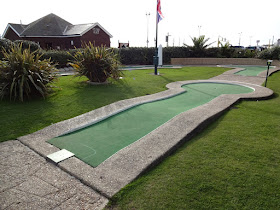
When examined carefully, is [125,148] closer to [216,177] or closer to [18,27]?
[216,177]

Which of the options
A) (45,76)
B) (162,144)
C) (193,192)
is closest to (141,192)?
(193,192)

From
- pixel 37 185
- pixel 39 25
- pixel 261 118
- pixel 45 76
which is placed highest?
pixel 39 25

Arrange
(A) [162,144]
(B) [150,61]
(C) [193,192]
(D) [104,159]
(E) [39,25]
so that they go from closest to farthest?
(C) [193,192] → (D) [104,159] → (A) [162,144] → (B) [150,61] → (E) [39,25]

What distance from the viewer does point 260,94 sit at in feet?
23.0

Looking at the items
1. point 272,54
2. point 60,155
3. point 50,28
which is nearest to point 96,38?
point 50,28

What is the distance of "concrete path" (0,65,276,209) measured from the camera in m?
2.38

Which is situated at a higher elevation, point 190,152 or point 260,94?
point 260,94

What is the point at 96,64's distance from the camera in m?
8.93

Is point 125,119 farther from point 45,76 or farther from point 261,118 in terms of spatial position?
point 45,76

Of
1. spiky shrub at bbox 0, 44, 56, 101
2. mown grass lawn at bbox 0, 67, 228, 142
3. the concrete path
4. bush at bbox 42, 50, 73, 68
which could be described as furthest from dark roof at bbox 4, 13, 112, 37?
the concrete path

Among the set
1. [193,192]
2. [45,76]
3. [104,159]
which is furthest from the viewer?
[45,76]

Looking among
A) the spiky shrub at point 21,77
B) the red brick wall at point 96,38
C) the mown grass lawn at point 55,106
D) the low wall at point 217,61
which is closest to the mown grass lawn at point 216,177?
the mown grass lawn at point 55,106

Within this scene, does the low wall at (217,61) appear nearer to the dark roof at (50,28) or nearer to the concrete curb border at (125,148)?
the dark roof at (50,28)

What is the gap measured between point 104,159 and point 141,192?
98 cm
